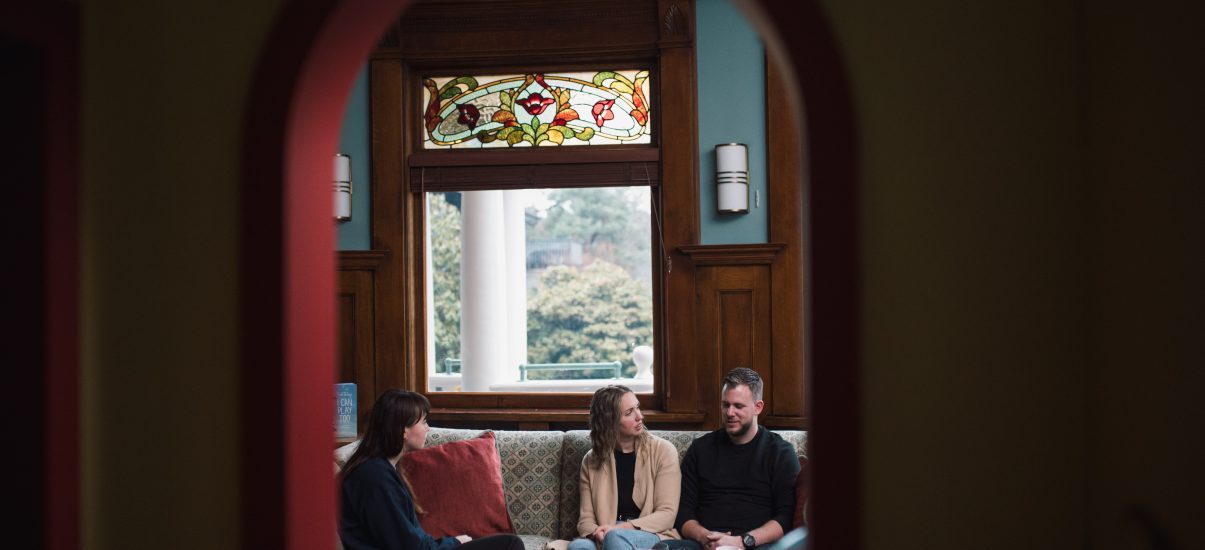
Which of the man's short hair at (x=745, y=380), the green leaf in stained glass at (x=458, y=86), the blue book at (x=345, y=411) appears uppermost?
the green leaf in stained glass at (x=458, y=86)

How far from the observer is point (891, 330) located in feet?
4.85

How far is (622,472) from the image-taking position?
3.74m

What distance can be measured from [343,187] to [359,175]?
0.12 meters

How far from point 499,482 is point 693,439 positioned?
0.83 meters

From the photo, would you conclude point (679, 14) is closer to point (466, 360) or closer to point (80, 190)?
point (466, 360)

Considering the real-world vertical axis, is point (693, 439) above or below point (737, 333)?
below

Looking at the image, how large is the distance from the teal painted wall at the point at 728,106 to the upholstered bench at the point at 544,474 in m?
1.03

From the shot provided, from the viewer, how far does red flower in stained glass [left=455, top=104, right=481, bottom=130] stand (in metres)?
4.71

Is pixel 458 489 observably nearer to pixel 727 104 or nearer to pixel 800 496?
pixel 800 496

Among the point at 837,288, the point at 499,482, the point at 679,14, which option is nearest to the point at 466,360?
the point at 499,482

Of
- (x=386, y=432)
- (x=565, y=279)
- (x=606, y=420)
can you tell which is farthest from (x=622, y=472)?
(x=565, y=279)

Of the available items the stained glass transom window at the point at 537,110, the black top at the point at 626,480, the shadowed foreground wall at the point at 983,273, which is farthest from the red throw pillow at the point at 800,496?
the shadowed foreground wall at the point at 983,273

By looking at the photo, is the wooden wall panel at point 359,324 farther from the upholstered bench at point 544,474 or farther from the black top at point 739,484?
the black top at point 739,484

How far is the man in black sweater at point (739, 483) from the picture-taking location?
11.6ft
